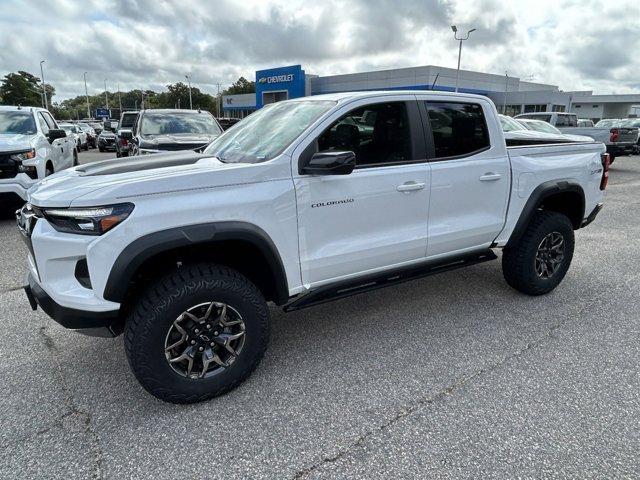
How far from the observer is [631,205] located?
31.0 ft

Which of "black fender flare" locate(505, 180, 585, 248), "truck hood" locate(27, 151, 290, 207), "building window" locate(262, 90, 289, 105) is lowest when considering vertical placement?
"black fender flare" locate(505, 180, 585, 248)

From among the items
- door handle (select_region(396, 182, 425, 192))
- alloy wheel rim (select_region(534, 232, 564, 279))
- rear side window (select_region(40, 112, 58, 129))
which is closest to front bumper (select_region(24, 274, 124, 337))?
door handle (select_region(396, 182, 425, 192))

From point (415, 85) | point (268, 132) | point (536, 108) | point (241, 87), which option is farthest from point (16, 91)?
point (268, 132)

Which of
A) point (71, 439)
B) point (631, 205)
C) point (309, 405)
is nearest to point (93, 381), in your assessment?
point (71, 439)

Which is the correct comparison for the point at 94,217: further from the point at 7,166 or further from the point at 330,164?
the point at 7,166

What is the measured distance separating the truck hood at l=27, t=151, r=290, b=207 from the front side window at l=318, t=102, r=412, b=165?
53 centimetres

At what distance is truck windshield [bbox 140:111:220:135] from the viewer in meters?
9.09

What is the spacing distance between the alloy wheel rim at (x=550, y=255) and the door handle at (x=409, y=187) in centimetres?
168

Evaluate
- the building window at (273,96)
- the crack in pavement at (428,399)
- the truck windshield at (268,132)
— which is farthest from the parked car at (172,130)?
the building window at (273,96)

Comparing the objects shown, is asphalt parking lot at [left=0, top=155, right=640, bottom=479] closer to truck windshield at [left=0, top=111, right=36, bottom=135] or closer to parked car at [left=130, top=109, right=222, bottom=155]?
parked car at [left=130, top=109, right=222, bottom=155]

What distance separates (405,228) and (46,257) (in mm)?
2341

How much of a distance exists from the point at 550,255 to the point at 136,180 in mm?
3769

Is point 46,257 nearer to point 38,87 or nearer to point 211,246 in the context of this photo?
point 211,246

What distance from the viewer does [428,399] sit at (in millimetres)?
2805
